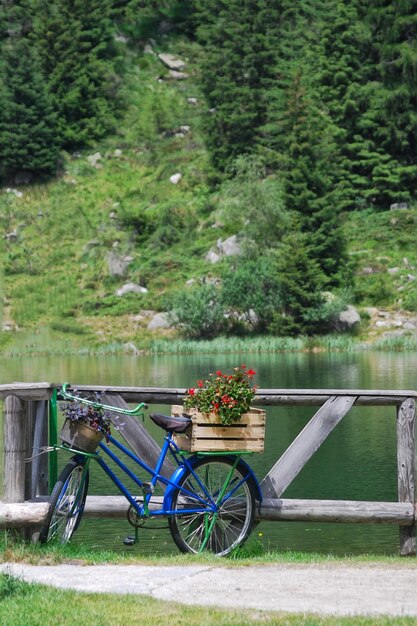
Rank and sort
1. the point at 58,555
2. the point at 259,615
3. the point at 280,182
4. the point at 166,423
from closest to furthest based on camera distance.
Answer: the point at 259,615, the point at 58,555, the point at 166,423, the point at 280,182

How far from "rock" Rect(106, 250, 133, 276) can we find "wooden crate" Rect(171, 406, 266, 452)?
136 ft

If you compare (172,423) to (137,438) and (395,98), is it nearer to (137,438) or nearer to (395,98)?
(137,438)

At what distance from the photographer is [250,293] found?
4341cm

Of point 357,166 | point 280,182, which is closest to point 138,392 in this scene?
point 280,182

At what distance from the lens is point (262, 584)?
6137mm

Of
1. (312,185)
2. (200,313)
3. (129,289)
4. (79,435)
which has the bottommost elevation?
(79,435)

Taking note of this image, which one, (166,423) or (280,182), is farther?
(280,182)

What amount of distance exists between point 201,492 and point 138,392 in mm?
922

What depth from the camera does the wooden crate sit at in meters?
7.40

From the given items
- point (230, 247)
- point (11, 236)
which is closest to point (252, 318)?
point (230, 247)

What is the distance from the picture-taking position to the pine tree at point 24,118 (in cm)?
5772

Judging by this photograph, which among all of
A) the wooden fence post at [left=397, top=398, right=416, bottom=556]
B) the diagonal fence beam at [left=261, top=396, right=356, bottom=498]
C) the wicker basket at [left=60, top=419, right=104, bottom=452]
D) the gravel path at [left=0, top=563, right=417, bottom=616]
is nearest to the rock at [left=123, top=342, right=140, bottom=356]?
the diagonal fence beam at [left=261, top=396, right=356, bottom=498]

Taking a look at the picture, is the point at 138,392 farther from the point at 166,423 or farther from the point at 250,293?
the point at 250,293

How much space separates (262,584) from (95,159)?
54.3m
